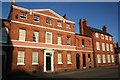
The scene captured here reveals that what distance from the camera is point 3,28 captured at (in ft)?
62.4

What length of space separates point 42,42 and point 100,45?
17865 mm

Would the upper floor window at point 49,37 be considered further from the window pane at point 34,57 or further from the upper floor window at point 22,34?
the upper floor window at point 22,34

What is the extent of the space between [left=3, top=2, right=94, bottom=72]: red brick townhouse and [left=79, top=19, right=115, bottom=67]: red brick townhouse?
17.1 feet

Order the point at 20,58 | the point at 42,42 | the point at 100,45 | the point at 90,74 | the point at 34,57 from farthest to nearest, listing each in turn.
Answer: the point at 100,45, the point at 42,42, the point at 34,57, the point at 20,58, the point at 90,74

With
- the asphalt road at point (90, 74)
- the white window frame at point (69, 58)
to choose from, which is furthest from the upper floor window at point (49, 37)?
the asphalt road at point (90, 74)

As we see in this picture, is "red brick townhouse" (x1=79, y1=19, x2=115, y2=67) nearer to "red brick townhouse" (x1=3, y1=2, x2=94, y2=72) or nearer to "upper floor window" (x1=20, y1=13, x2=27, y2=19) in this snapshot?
"red brick townhouse" (x1=3, y1=2, x2=94, y2=72)

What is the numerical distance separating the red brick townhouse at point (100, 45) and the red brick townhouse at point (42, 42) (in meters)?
5.20

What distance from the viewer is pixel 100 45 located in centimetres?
3388

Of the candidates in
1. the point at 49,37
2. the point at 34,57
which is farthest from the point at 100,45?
the point at 34,57

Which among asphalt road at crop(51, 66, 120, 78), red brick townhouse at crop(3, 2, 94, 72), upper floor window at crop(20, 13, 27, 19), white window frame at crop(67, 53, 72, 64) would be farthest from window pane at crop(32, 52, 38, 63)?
white window frame at crop(67, 53, 72, 64)

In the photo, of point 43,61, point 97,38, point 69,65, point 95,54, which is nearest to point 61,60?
point 69,65

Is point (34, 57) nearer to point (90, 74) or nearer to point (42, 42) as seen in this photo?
point (42, 42)

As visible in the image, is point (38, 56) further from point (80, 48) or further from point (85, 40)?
point (85, 40)

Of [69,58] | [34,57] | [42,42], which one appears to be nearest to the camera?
[34,57]
